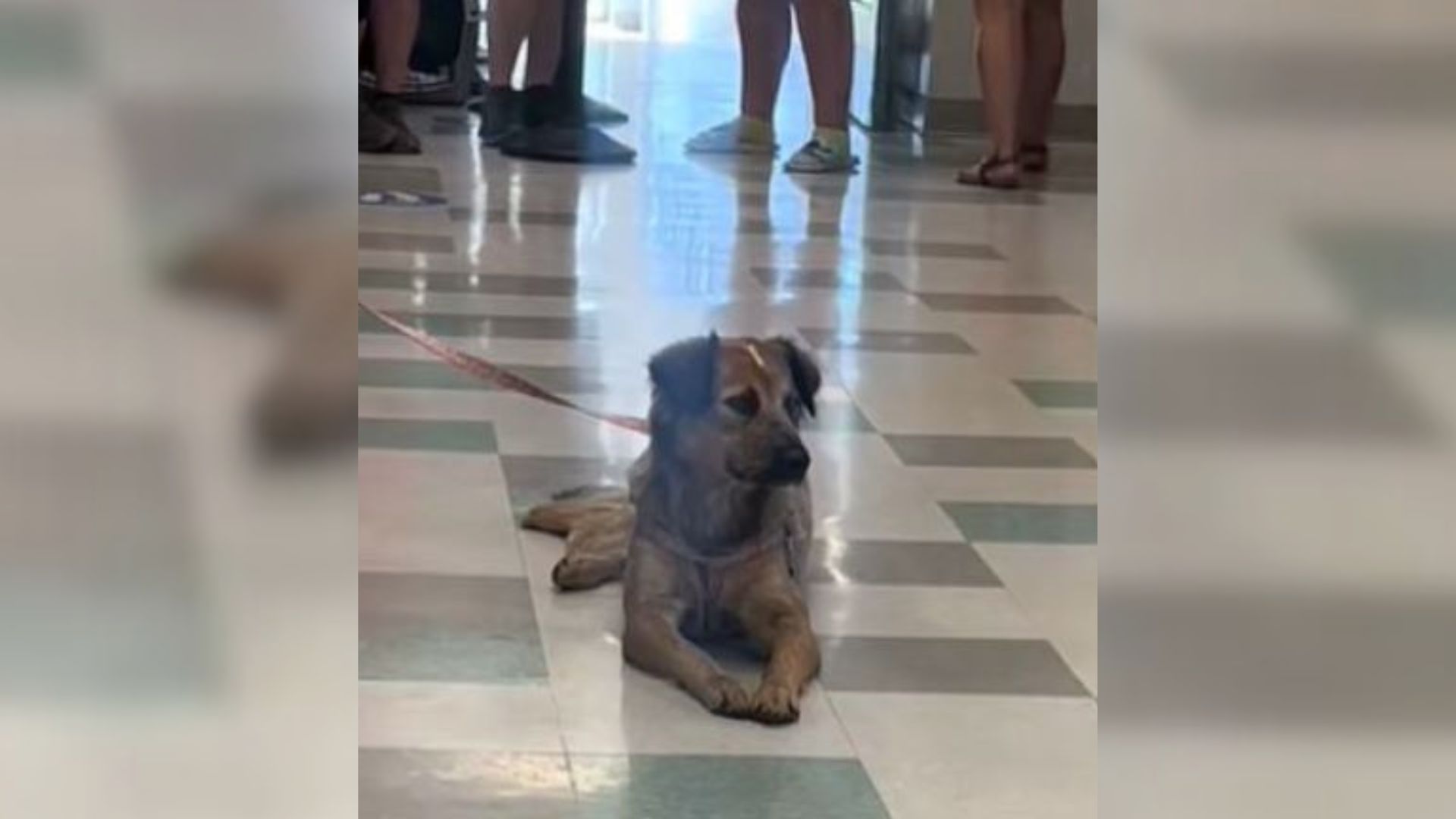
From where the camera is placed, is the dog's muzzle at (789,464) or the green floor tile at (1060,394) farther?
the green floor tile at (1060,394)

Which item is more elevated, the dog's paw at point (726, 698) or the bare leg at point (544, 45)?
the bare leg at point (544, 45)

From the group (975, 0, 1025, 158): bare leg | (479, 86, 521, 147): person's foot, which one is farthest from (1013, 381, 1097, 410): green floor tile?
(479, 86, 521, 147): person's foot

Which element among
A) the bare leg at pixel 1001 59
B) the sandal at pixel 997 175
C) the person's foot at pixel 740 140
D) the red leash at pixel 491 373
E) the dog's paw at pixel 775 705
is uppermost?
the bare leg at pixel 1001 59

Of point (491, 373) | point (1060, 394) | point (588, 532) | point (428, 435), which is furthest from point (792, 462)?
point (1060, 394)

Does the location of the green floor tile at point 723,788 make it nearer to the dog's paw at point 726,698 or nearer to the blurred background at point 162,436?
the dog's paw at point 726,698

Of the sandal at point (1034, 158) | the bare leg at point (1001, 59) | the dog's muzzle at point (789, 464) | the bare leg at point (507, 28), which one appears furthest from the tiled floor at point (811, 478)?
the sandal at point (1034, 158)

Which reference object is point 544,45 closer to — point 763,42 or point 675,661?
point 763,42

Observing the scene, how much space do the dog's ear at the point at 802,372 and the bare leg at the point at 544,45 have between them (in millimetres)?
3416

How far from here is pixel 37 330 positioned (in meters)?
0.79

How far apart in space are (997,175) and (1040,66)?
0.48 m

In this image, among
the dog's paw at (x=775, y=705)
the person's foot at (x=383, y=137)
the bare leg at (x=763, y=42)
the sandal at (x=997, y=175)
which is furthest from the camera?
the bare leg at (x=763, y=42)

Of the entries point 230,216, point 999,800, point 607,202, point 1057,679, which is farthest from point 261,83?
point 607,202

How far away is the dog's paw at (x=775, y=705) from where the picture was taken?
195 centimetres

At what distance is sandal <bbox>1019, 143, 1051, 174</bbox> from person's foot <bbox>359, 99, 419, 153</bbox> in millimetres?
1402
